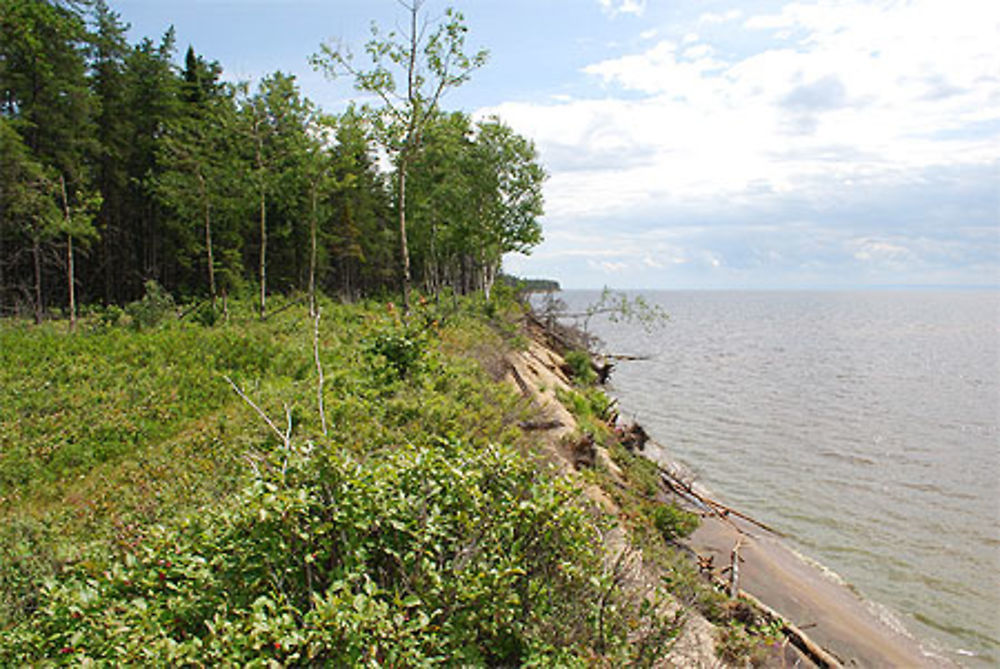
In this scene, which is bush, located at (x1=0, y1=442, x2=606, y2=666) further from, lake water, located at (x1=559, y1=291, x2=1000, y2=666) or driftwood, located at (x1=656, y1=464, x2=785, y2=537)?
driftwood, located at (x1=656, y1=464, x2=785, y2=537)

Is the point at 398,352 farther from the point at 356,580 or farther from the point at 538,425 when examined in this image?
the point at 356,580

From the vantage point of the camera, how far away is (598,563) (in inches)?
204

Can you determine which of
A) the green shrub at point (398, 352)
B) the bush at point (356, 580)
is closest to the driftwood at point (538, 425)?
the green shrub at point (398, 352)

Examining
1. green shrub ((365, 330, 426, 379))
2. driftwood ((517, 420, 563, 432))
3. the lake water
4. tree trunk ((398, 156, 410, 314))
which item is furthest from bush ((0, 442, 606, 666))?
tree trunk ((398, 156, 410, 314))

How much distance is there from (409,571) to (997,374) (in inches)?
Answer: 1891

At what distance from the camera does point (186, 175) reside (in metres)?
25.5

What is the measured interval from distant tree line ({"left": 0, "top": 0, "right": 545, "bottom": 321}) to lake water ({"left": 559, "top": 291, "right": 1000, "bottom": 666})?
485 inches

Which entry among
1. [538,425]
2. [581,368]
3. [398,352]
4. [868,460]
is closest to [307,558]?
[398,352]

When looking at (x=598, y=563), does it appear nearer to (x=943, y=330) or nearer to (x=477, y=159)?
(x=477, y=159)

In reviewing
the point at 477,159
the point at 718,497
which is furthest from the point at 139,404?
the point at 477,159

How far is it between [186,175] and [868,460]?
29.5 m

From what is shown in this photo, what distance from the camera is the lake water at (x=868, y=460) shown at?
39.3ft

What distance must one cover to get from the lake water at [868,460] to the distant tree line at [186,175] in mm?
12307

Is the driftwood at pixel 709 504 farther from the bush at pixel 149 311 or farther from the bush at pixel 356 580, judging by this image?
the bush at pixel 149 311
